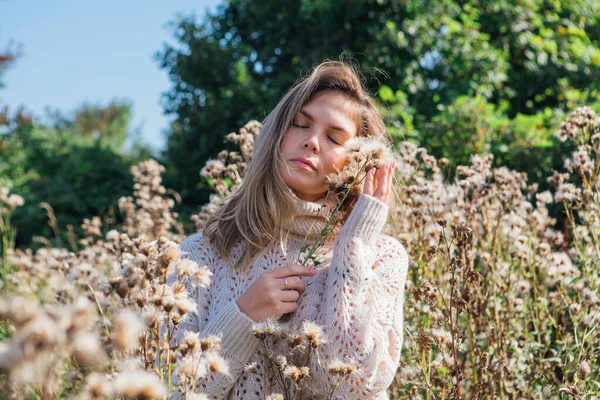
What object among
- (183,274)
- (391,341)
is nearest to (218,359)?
(183,274)

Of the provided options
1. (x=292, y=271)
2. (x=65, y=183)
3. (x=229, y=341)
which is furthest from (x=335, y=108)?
(x=65, y=183)

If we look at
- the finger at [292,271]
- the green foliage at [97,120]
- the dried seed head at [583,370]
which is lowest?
the green foliage at [97,120]

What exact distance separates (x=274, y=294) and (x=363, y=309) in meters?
0.28

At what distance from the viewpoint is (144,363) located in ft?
4.34

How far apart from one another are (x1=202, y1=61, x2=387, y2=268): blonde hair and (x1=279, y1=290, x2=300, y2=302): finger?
303mm

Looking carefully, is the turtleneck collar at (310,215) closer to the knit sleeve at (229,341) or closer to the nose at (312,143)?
the nose at (312,143)

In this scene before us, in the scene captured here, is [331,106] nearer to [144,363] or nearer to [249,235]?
[249,235]

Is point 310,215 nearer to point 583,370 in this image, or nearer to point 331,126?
point 331,126

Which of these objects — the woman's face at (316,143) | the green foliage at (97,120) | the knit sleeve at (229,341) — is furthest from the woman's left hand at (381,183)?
the green foliage at (97,120)

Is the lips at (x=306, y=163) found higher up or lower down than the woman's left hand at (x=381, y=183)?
higher up

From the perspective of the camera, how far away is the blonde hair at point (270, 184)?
6.87 feet

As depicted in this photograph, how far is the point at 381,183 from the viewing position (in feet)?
6.55

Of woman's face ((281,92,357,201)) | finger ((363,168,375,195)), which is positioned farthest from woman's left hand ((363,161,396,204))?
woman's face ((281,92,357,201))

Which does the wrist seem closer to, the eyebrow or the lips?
the lips
